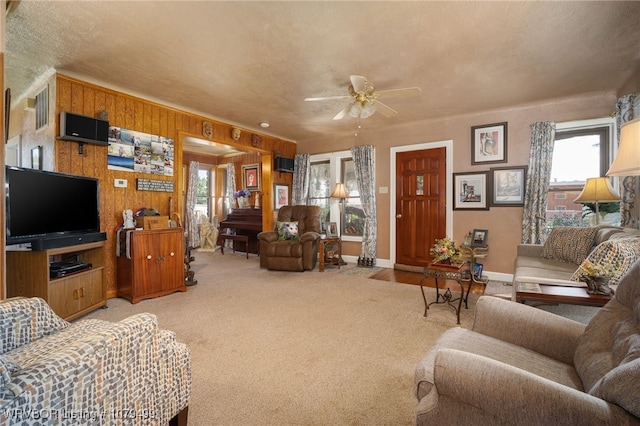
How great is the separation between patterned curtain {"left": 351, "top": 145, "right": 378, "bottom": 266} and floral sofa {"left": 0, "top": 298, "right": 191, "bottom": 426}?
4527 millimetres

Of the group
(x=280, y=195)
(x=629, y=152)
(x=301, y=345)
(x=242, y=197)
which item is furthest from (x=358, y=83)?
(x=242, y=197)

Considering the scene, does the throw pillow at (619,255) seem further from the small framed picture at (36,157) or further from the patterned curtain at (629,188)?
the small framed picture at (36,157)

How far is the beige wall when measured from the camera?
13.0ft

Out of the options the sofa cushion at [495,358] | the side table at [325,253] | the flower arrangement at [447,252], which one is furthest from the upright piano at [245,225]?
the sofa cushion at [495,358]

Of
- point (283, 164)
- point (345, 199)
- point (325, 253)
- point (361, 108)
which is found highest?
point (361, 108)

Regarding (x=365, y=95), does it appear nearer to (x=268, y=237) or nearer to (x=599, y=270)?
(x=599, y=270)

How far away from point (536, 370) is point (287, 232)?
176 inches

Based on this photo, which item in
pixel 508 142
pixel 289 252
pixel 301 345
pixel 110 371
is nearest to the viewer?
pixel 110 371

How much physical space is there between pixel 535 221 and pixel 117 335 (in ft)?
16.0

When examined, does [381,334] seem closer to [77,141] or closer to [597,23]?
[597,23]

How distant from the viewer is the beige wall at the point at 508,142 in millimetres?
3967

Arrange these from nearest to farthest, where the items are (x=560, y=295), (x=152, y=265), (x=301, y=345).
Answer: (x=560, y=295) → (x=301, y=345) → (x=152, y=265)

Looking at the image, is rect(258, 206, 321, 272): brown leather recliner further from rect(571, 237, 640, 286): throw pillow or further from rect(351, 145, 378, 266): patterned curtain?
rect(571, 237, 640, 286): throw pillow

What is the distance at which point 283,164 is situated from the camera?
6.20 metres
